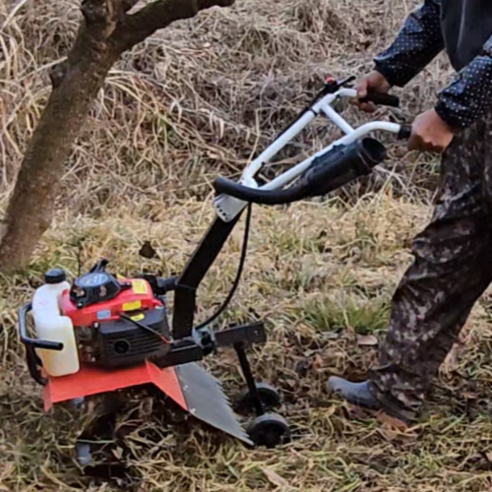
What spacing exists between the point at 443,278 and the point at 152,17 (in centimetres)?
137

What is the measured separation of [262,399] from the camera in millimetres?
3242

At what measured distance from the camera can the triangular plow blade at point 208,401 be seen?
9.49 ft

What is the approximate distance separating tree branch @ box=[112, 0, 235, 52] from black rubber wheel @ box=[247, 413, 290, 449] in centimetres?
140

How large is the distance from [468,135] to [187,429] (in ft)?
3.91

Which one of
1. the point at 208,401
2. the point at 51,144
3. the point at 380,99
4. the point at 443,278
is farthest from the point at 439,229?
A: the point at 51,144

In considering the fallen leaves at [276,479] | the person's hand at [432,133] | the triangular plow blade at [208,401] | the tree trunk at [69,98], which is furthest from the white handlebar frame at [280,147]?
the fallen leaves at [276,479]

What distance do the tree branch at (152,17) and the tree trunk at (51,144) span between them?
0.06 meters

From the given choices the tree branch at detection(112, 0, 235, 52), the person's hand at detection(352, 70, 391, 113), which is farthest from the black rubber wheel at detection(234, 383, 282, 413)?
the tree branch at detection(112, 0, 235, 52)

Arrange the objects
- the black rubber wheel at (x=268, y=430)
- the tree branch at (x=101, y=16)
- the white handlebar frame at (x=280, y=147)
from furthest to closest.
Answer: the tree branch at (x=101, y=16), the black rubber wheel at (x=268, y=430), the white handlebar frame at (x=280, y=147)

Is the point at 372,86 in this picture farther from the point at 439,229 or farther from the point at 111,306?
the point at 111,306

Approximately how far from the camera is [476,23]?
279cm

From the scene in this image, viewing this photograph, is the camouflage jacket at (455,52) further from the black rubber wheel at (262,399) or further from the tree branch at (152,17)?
the black rubber wheel at (262,399)

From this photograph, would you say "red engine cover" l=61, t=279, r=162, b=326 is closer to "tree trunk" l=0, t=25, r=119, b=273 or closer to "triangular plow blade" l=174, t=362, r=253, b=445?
"triangular plow blade" l=174, t=362, r=253, b=445

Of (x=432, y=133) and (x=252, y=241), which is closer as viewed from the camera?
(x=432, y=133)
